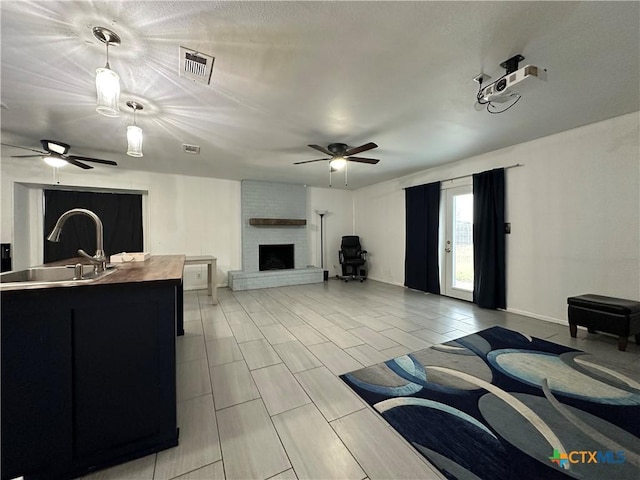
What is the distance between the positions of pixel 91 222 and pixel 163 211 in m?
1.27

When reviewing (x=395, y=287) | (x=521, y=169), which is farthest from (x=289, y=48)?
(x=395, y=287)

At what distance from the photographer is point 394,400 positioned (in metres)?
1.76

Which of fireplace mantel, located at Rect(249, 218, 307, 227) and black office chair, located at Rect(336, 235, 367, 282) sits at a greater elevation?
fireplace mantel, located at Rect(249, 218, 307, 227)

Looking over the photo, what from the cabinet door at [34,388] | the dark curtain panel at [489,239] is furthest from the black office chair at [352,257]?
the cabinet door at [34,388]

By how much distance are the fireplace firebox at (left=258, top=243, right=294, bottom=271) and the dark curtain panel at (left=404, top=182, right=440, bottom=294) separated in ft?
9.32

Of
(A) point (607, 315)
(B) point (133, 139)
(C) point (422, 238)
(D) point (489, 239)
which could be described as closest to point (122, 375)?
(B) point (133, 139)

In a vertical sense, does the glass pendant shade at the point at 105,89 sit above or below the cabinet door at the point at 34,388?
above

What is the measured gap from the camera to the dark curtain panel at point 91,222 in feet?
14.8

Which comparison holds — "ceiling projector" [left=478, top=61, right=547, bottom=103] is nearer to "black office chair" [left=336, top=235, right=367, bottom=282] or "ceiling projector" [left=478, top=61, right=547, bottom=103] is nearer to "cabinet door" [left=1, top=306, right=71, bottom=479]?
"cabinet door" [left=1, top=306, right=71, bottom=479]

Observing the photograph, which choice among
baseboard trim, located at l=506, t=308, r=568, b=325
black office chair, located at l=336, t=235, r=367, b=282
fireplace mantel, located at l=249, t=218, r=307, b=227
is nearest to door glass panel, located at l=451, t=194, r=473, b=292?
baseboard trim, located at l=506, t=308, r=568, b=325

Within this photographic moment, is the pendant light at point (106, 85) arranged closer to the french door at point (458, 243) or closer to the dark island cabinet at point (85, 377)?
the dark island cabinet at point (85, 377)

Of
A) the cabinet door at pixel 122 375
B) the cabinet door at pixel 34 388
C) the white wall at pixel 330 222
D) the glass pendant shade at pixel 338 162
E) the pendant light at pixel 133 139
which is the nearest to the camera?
the cabinet door at pixel 34 388

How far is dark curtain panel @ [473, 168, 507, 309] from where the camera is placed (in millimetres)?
3820

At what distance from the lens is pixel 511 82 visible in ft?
5.81
